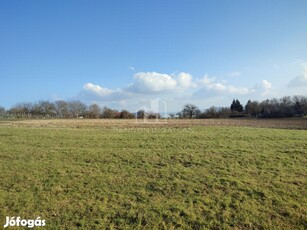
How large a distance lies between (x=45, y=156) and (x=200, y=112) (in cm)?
7515

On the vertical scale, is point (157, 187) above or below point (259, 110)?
below

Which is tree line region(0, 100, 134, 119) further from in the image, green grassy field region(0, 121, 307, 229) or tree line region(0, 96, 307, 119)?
green grassy field region(0, 121, 307, 229)

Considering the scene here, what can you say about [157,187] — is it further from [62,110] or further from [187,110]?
[62,110]

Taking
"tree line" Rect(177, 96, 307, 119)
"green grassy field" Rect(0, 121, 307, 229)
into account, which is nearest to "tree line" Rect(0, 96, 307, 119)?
"tree line" Rect(177, 96, 307, 119)

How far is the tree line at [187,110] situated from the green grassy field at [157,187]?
63470 millimetres

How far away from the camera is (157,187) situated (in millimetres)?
6727

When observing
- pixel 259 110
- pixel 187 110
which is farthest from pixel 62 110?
pixel 259 110

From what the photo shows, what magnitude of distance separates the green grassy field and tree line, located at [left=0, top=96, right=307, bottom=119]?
63470mm

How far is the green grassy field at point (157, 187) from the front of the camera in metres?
5.05

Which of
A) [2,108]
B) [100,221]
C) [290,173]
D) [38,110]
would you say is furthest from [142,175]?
[2,108]

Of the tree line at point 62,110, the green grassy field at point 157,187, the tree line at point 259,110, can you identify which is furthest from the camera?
the tree line at point 62,110

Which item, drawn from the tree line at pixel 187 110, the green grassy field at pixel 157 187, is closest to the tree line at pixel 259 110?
the tree line at pixel 187 110

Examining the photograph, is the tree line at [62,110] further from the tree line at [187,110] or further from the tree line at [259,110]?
the tree line at [259,110]

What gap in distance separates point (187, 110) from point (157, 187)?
255ft
